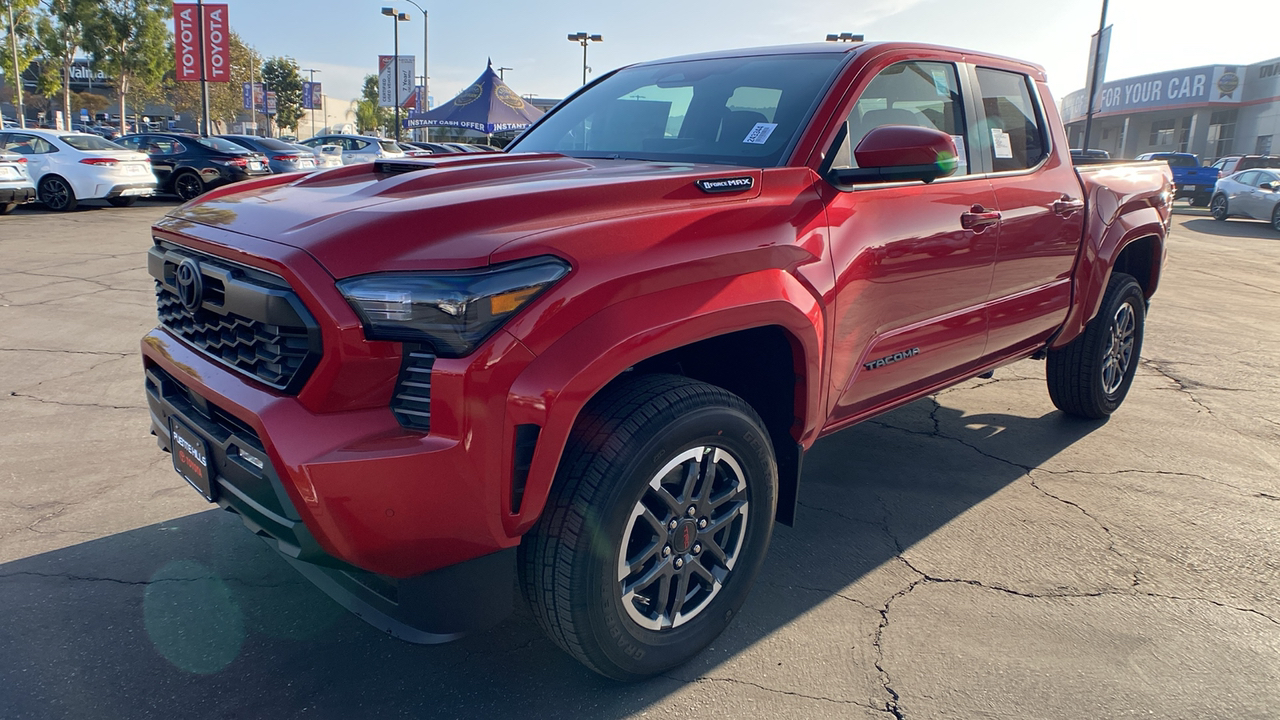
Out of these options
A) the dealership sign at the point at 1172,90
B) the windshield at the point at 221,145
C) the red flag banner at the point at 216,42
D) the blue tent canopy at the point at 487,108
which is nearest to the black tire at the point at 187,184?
the windshield at the point at 221,145

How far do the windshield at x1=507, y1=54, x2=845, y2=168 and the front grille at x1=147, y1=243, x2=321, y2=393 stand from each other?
155cm

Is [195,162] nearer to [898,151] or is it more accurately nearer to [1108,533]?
[898,151]

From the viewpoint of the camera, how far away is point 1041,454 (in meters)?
4.55

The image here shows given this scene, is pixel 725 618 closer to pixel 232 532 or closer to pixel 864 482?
pixel 864 482

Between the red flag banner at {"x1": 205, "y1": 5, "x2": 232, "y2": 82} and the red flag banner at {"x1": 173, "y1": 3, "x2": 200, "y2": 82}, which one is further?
the red flag banner at {"x1": 205, "y1": 5, "x2": 232, "y2": 82}

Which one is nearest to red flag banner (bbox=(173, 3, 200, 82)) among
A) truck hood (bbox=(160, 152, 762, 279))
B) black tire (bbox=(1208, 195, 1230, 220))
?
truck hood (bbox=(160, 152, 762, 279))

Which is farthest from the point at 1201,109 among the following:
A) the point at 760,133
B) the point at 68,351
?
the point at 68,351

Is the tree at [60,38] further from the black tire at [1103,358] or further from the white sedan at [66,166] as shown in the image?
the black tire at [1103,358]

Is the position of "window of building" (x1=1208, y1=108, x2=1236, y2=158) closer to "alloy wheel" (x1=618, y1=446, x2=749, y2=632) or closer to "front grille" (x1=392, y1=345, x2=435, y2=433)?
"alloy wheel" (x1=618, y1=446, x2=749, y2=632)

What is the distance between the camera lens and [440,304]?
76.6 inches

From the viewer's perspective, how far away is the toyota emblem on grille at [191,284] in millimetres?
2393

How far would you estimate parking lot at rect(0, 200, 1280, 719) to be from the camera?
2.47 metres

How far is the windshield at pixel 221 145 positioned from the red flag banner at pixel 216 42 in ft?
21.9

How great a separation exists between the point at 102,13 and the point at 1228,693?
4863cm
